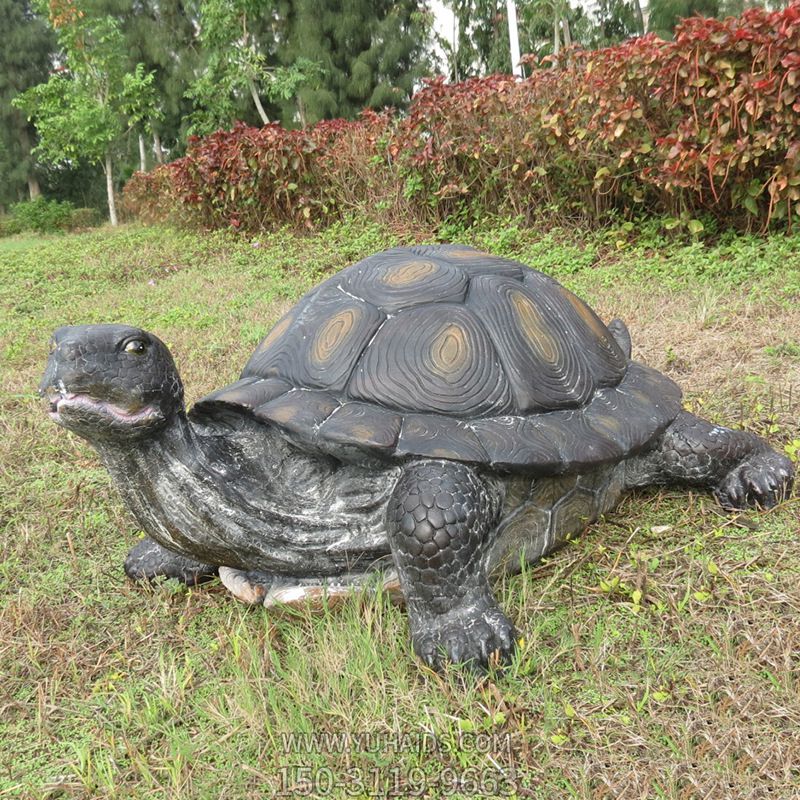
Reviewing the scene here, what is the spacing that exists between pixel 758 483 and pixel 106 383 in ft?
7.09

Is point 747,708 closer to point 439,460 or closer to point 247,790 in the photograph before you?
point 439,460

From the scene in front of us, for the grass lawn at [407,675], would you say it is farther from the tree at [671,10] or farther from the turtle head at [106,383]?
the tree at [671,10]

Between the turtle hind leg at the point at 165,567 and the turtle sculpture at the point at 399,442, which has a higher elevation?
the turtle sculpture at the point at 399,442

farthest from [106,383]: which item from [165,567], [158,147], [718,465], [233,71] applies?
[158,147]

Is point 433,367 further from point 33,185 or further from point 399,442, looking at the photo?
point 33,185

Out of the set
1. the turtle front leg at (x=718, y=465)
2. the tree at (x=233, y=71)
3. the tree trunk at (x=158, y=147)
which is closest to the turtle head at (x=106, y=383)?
the turtle front leg at (x=718, y=465)

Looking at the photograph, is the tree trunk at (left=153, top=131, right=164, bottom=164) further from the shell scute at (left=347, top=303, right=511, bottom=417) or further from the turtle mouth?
the turtle mouth

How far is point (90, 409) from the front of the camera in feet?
5.63

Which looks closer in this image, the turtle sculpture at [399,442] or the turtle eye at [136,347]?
the turtle eye at [136,347]

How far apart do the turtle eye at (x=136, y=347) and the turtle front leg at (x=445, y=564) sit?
0.78 meters

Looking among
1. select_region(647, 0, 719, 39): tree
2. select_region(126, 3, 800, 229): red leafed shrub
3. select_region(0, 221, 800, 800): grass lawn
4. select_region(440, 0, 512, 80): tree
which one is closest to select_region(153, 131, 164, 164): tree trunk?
select_region(440, 0, 512, 80): tree

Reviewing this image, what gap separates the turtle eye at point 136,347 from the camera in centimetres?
178


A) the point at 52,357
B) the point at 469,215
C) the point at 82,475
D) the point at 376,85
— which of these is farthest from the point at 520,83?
the point at 376,85

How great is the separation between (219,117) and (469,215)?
1558 cm
